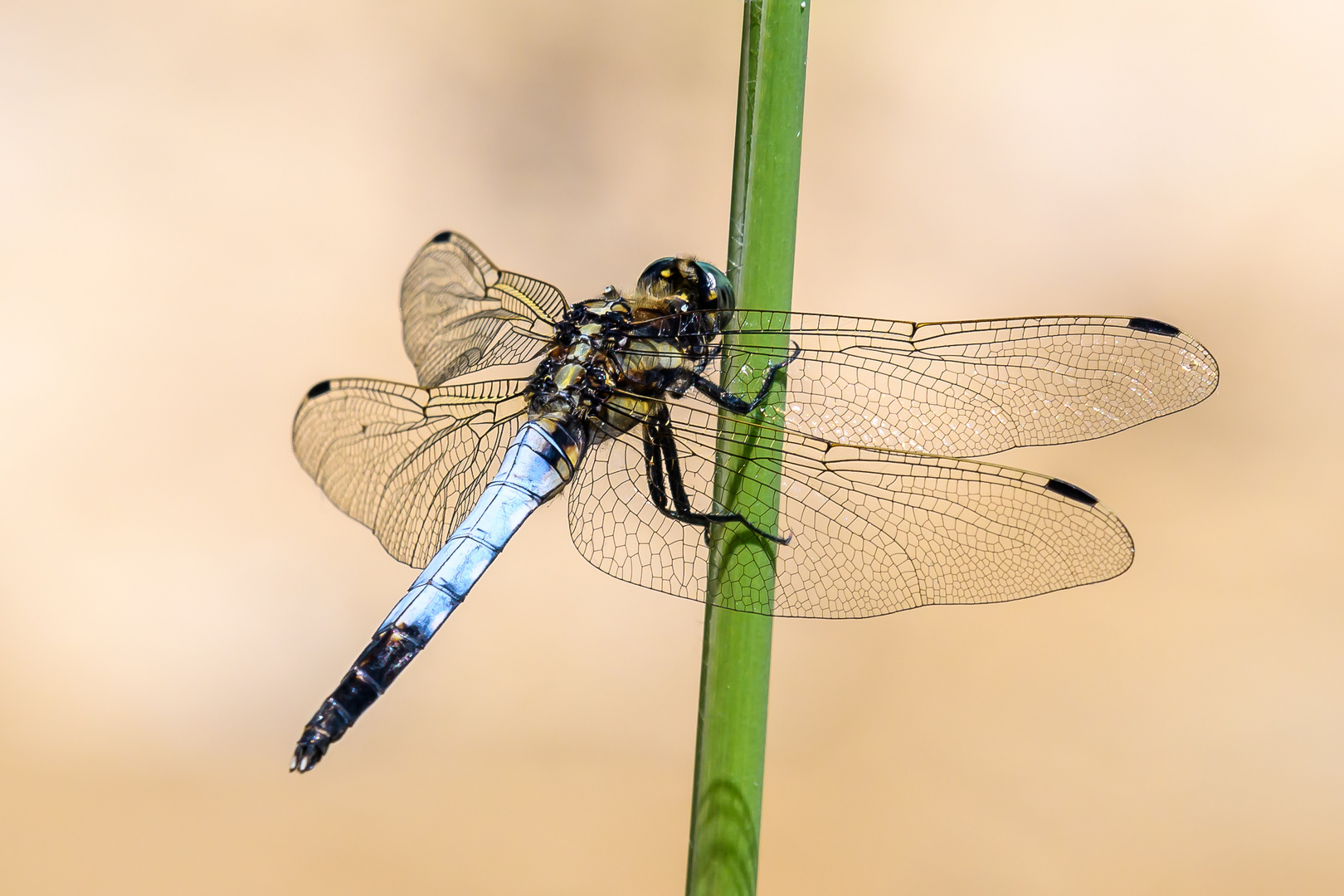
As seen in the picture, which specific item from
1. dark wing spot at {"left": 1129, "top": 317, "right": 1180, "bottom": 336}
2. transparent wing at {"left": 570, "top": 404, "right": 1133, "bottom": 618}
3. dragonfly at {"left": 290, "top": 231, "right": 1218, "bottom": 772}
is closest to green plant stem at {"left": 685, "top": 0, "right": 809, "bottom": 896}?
dragonfly at {"left": 290, "top": 231, "right": 1218, "bottom": 772}

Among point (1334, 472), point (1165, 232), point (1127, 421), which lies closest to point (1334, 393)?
point (1334, 472)

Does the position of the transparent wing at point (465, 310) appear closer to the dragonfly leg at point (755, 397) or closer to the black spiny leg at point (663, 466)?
the black spiny leg at point (663, 466)

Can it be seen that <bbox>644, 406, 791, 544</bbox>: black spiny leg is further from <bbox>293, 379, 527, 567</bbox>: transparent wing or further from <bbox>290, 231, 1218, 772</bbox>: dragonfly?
<bbox>293, 379, 527, 567</bbox>: transparent wing

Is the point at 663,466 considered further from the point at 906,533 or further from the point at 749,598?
the point at 749,598

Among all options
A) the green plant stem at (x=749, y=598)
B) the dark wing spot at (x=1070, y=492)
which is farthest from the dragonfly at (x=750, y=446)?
the green plant stem at (x=749, y=598)

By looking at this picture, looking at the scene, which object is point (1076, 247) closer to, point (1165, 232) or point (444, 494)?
point (1165, 232)

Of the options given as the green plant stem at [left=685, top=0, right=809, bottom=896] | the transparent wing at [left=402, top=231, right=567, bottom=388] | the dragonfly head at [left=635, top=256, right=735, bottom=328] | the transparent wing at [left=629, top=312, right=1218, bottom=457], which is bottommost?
the green plant stem at [left=685, top=0, right=809, bottom=896]
